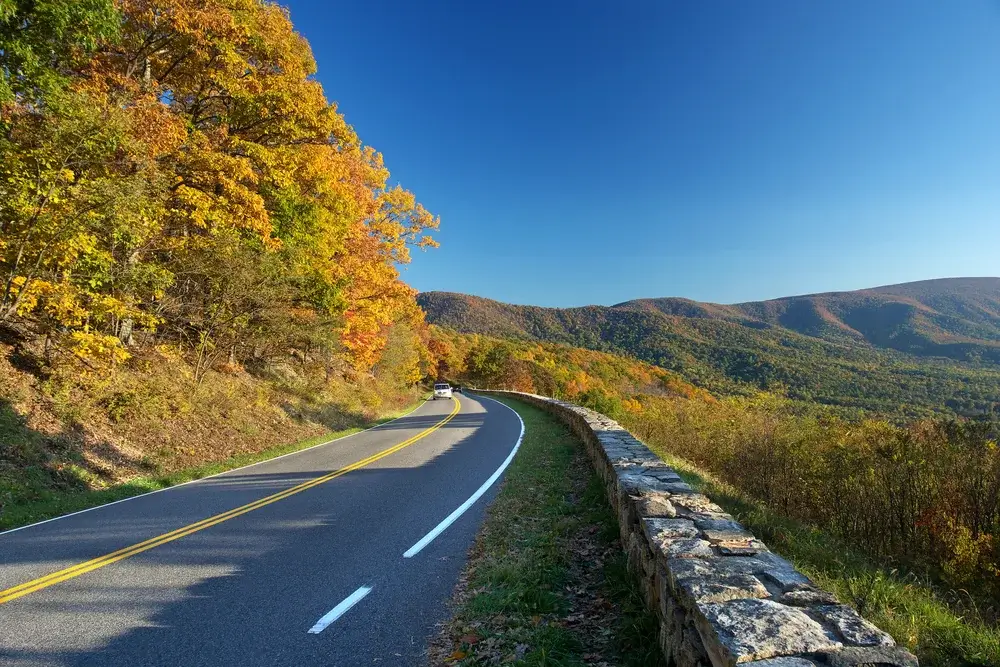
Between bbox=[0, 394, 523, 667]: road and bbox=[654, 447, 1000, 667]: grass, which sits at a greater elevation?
bbox=[0, 394, 523, 667]: road

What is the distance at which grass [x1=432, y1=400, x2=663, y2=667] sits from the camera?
3469 millimetres

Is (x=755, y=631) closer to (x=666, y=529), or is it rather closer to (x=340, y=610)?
(x=666, y=529)

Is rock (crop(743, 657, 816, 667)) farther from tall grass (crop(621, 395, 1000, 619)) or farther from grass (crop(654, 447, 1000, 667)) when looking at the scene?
tall grass (crop(621, 395, 1000, 619))

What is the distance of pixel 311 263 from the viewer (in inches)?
638

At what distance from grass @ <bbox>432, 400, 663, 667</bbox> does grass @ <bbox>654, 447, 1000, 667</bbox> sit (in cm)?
164

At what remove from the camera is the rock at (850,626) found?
2188 mm

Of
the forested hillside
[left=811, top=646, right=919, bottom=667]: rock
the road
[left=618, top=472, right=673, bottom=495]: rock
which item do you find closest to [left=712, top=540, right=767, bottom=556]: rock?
[left=811, top=646, right=919, bottom=667]: rock

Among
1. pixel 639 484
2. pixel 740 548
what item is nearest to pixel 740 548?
pixel 740 548

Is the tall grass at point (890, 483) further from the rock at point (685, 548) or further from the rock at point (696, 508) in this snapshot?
the rock at point (685, 548)

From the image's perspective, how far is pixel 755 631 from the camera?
2.29m

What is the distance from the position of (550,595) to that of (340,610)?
5.97ft

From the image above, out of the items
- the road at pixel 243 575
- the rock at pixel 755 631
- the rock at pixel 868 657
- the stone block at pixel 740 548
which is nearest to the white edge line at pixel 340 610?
the road at pixel 243 575

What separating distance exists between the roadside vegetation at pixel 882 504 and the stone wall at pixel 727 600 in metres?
1.05

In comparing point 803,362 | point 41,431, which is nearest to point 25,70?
point 41,431
